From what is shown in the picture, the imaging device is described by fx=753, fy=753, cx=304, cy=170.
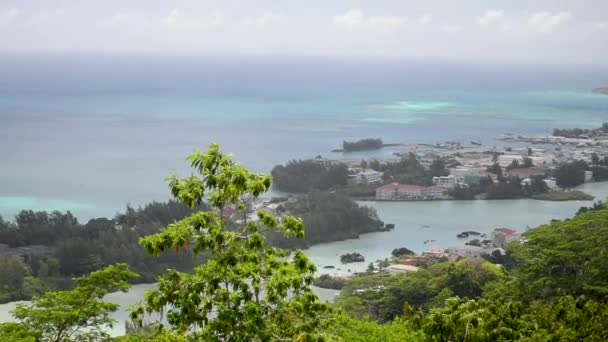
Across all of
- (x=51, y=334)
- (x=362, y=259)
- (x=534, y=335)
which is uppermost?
(x=534, y=335)

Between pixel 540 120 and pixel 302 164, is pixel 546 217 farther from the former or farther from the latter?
pixel 540 120

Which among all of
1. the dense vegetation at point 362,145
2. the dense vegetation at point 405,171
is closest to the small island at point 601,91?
the dense vegetation at point 362,145

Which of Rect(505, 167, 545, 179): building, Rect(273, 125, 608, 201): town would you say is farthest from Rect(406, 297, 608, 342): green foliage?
Rect(505, 167, 545, 179): building

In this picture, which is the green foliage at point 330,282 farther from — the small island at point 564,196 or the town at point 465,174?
the small island at point 564,196

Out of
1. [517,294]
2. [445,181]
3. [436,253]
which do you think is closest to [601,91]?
[445,181]

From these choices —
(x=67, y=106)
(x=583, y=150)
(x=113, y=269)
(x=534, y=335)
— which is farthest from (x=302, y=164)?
(x=67, y=106)

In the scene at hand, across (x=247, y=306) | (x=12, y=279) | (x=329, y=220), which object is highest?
(x=247, y=306)

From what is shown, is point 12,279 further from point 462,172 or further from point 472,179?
point 462,172
